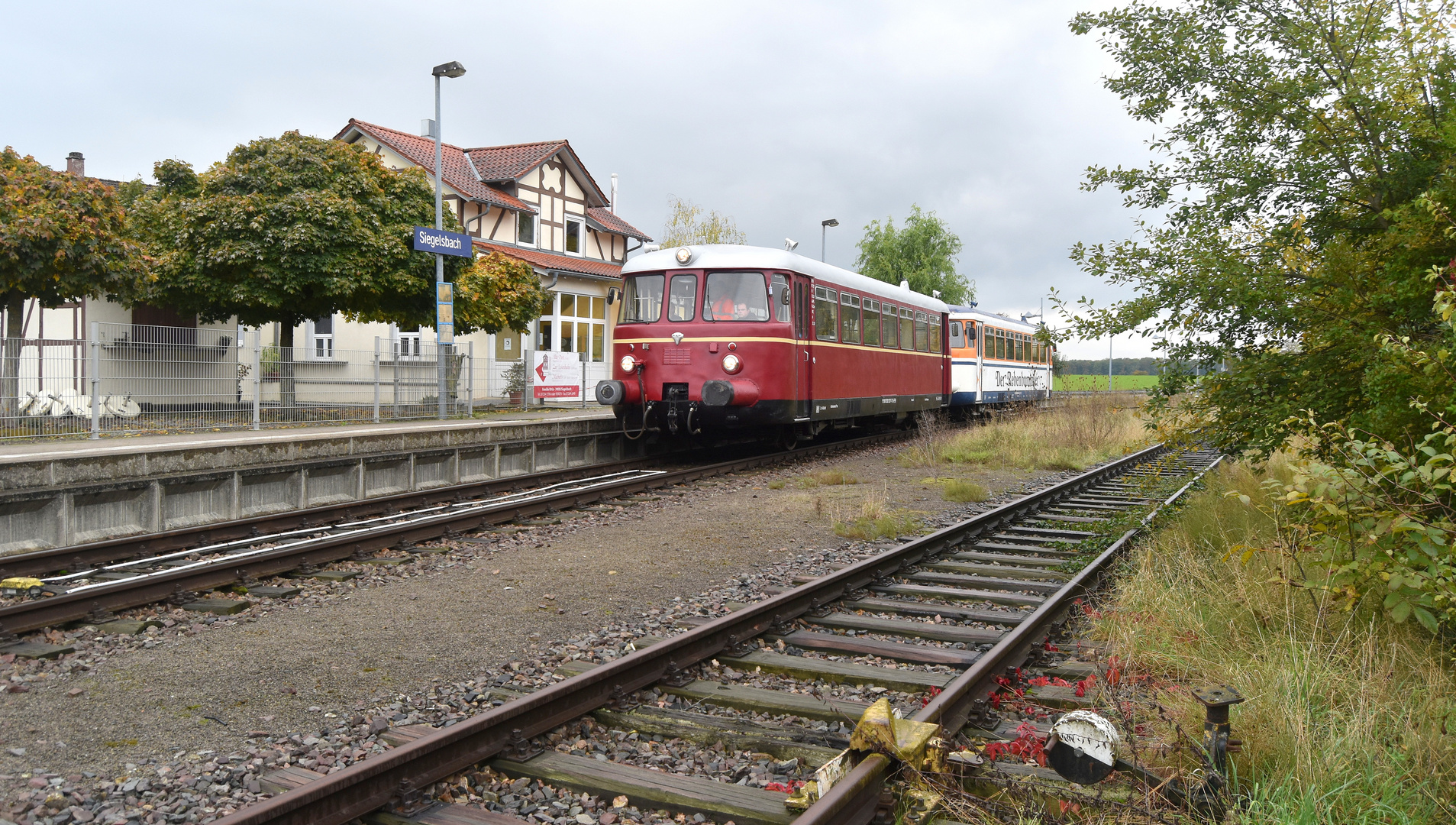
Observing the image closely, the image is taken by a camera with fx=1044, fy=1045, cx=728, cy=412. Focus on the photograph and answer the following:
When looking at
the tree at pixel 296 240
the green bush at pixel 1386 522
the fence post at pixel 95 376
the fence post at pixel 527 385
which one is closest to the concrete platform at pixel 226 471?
the fence post at pixel 95 376

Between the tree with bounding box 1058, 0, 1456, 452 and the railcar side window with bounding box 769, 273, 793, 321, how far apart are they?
242 inches

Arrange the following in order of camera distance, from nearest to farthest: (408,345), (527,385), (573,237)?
1. (527,385)
2. (408,345)
3. (573,237)

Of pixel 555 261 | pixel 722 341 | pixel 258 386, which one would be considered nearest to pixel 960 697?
pixel 722 341

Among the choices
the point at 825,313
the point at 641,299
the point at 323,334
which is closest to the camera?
the point at 641,299

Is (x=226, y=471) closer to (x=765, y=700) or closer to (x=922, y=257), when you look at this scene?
(x=765, y=700)

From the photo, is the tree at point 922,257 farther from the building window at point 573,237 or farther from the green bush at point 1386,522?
the green bush at point 1386,522

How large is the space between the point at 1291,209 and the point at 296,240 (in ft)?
59.8

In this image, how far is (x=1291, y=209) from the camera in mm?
7453

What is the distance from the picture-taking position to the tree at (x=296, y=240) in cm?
2094

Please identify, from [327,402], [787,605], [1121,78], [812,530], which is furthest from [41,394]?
[1121,78]

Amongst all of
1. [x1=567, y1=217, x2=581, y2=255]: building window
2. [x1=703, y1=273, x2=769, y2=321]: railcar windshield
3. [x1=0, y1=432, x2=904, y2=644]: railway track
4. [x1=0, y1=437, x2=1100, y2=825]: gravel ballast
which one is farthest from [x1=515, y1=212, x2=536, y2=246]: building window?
[x1=0, y1=437, x2=1100, y2=825]: gravel ballast

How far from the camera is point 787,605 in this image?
621 centimetres

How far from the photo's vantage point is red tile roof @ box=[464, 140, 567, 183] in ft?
106

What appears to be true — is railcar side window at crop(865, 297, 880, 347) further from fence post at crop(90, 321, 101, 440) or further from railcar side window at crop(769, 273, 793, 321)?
fence post at crop(90, 321, 101, 440)
